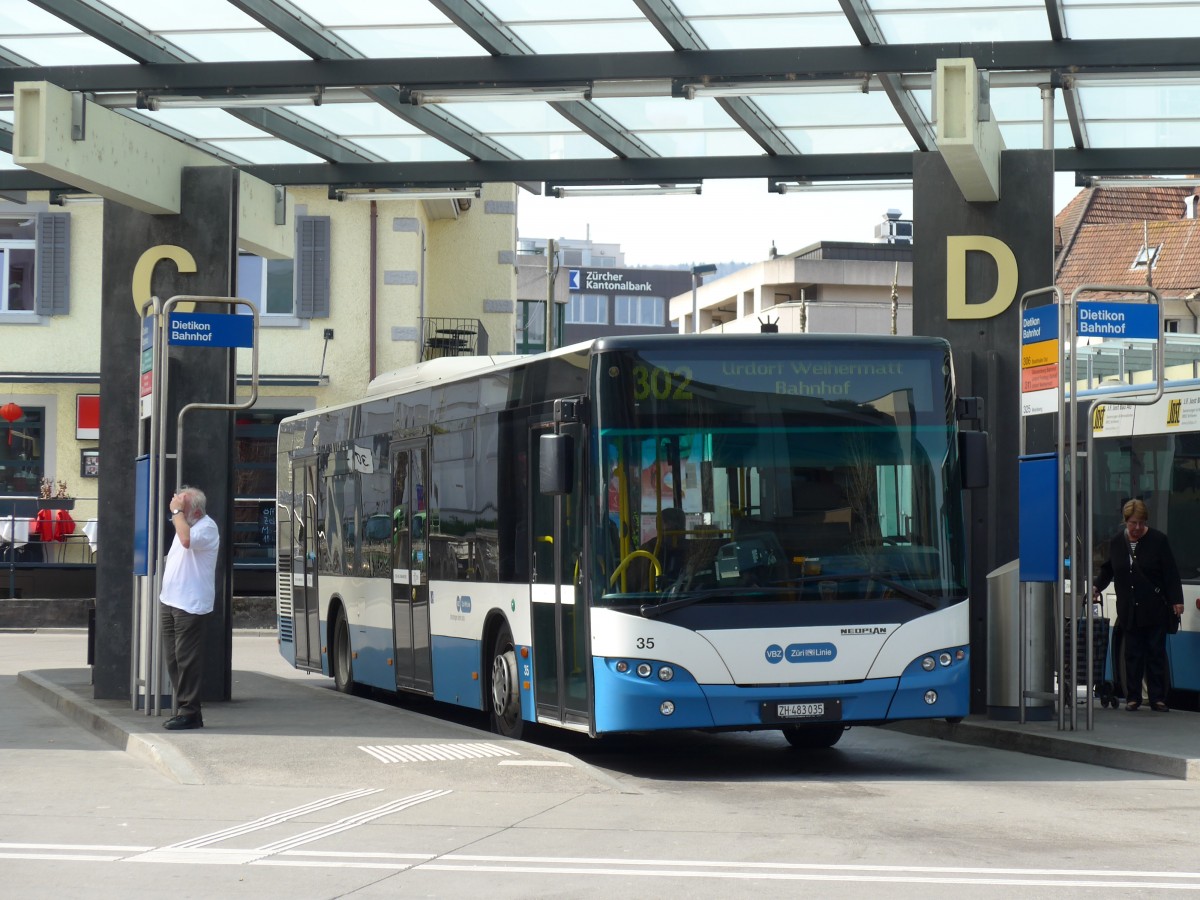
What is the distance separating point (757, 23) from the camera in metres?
13.5

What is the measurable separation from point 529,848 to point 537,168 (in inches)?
360

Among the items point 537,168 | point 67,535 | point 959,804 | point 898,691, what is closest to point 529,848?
point 959,804

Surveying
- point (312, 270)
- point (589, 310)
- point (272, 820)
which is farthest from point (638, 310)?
point (272, 820)

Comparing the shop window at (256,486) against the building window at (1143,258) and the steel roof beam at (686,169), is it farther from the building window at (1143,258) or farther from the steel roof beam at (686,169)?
the building window at (1143,258)

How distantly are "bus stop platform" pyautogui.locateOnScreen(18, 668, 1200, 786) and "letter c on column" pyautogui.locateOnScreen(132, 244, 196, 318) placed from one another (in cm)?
331

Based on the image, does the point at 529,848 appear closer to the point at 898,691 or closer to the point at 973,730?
the point at 898,691

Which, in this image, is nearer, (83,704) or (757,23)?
(757,23)

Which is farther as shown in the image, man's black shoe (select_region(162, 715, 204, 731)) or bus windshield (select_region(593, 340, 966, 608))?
man's black shoe (select_region(162, 715, 204, 731))

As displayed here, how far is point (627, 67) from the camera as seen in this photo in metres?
14.1

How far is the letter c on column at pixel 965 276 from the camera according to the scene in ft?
48.9

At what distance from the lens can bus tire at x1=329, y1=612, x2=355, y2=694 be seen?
1869 cm

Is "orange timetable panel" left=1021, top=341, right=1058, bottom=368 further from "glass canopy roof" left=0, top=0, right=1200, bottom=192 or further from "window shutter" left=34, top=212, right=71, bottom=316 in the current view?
"window shutter" left=34, top=212, right=71, bottom=316

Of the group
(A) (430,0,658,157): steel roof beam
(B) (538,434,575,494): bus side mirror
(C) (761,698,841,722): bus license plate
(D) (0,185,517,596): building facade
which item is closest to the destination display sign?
(B) (538,434,575,494): bus side mirror

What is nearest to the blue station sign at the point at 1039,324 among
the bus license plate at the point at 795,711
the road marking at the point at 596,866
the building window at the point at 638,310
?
the bus license plate at the point at 795,711
